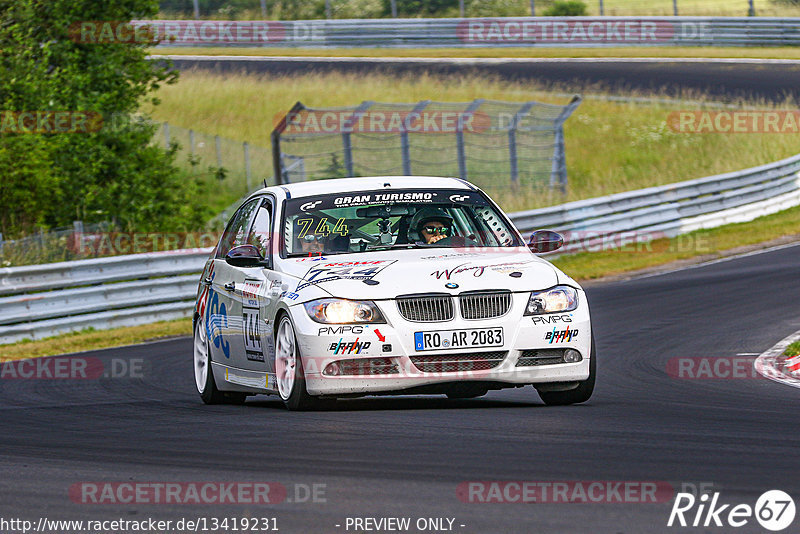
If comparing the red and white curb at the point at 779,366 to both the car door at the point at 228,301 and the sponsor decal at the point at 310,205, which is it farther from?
the car door at the point at 228,301

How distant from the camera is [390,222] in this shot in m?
9.73

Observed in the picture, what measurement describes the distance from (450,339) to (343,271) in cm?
88

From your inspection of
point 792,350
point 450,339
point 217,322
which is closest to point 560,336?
point 450,339

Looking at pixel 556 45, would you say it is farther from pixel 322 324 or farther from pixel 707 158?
pixel 322 324

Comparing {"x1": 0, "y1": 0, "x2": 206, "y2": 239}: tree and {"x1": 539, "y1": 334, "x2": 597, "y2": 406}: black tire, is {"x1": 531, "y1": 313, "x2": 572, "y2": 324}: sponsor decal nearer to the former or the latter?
{"x1": 539, "y1": 334, "x2": 597, "y2": 406}: black tire

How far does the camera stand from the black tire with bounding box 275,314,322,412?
8.65 meters

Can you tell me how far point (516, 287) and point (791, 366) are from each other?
3422mm

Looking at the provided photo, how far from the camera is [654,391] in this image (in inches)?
395

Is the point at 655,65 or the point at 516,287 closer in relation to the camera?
the point at 516,287

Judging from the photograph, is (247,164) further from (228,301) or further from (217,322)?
(228,301)

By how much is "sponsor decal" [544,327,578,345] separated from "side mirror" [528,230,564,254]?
1.07 m

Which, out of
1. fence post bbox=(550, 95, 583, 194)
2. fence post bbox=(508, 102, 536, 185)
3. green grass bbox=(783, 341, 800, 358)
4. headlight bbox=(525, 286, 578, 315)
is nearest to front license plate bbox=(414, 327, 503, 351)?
headlight bbox=(525, 286, 578, 315)

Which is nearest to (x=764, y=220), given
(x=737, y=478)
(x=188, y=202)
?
(x=188, y=202)

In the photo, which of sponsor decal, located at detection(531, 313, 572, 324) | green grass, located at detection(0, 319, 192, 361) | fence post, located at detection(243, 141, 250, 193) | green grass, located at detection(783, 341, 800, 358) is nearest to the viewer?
sponsor decal, located at detection(531, 313, 572, 324)
